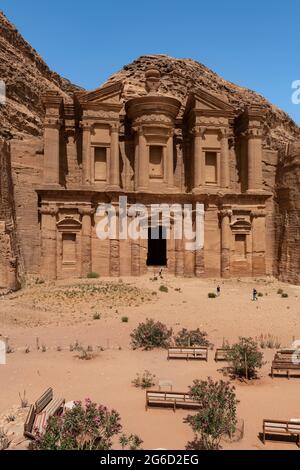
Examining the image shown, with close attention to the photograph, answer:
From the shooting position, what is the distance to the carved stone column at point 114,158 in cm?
3319

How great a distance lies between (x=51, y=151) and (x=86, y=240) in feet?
25.2

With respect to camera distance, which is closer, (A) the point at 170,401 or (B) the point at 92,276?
(A) the point at 170,401

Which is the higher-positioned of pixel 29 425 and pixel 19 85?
pixel 19 85

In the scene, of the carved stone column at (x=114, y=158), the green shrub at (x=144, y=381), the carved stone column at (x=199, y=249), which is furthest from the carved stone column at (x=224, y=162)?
the green shrub at (x=144, y=381)

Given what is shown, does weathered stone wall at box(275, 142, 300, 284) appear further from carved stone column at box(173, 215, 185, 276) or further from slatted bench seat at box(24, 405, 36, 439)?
slatted bench seat at box(24, 405, 36, 439)

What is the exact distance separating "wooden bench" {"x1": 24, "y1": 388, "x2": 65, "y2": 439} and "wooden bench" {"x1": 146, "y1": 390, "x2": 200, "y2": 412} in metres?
2.07

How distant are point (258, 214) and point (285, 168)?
4.48m

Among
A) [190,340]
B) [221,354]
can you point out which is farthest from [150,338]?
[221,354]

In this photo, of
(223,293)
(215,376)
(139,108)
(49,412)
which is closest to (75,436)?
(49,412)

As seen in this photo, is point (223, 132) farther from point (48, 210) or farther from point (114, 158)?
point (48, 210)

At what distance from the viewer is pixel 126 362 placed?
13.2 meters

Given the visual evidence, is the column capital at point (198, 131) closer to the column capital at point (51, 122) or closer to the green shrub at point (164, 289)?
the column capital at point (51, 122)

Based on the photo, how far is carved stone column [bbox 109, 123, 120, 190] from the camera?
3319cm

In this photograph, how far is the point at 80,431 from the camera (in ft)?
25.0
